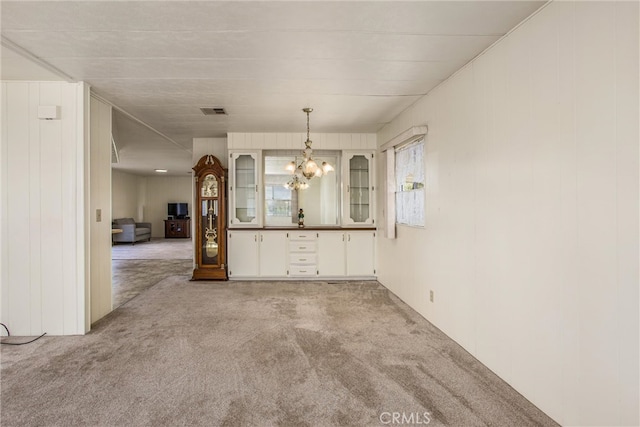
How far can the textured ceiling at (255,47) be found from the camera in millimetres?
1945

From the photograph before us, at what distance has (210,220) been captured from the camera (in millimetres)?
5344

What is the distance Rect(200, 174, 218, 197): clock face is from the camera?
530 cm

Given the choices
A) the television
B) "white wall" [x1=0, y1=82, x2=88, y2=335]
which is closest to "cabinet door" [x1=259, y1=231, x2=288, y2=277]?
"white wall" [x1=0, y1=82, x2=88, y2=335]

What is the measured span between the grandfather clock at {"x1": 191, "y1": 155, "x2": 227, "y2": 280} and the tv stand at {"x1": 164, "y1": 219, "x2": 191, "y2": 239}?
775 cm

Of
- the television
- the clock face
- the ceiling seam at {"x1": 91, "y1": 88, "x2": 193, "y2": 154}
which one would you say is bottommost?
the television

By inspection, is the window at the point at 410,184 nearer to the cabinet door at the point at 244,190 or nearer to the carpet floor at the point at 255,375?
the carpet floor at the point at 255,375

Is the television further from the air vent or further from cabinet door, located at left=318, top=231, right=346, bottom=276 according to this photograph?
the air vent

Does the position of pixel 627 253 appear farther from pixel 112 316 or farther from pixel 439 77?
pixel 112 316

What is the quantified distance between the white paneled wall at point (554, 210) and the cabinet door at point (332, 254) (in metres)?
2.51

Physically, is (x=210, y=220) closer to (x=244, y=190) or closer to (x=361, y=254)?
(x=244, y=190)

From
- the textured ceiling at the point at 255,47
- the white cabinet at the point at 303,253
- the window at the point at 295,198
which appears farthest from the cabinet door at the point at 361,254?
the textured ceiling at the point at 255,47

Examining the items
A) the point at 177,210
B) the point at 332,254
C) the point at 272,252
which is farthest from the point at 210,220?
the point at 177,210

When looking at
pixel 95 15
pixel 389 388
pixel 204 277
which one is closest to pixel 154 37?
pixel 95 15

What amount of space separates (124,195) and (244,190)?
823 cm
